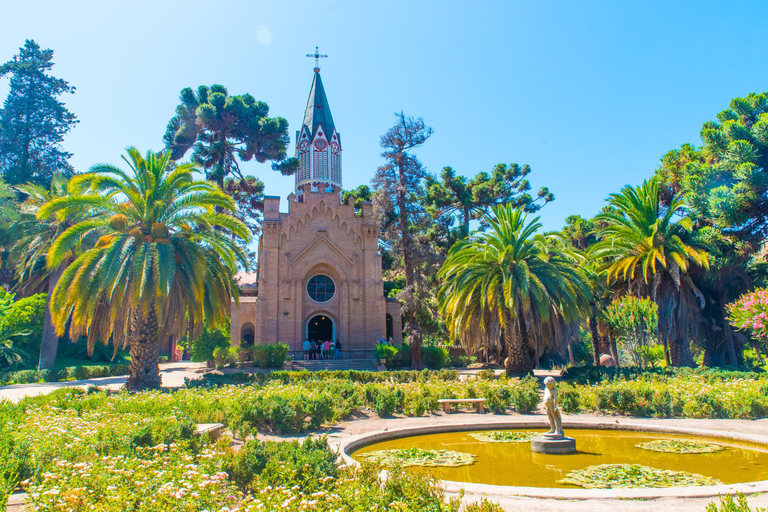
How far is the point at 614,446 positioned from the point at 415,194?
2324 cm

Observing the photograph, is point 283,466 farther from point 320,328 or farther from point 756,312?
point 320,328

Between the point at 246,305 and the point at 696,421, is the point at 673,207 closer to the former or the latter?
the point at 696,421

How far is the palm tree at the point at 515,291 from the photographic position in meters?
20.3

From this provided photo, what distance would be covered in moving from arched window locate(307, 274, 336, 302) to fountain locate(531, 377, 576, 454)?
23263 millimetres

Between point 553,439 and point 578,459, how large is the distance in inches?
23.7

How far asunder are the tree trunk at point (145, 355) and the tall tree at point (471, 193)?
21.8 metres

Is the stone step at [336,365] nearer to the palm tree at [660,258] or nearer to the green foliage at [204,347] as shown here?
the green foliage at [204,347]

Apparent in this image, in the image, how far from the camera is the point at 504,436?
10.5 metres

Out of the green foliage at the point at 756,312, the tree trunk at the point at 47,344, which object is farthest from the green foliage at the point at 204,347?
the green foliage at the point at 756,312

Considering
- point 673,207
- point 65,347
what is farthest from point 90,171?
point 673,207

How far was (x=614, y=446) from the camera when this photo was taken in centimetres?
954

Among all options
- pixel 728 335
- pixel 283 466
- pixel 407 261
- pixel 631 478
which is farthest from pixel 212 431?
pixel 728 335

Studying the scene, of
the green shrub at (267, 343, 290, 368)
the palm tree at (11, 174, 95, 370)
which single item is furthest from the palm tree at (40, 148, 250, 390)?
the palm tree at (11, 174, 95, 370)

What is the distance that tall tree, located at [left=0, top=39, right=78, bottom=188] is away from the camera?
130 feet
